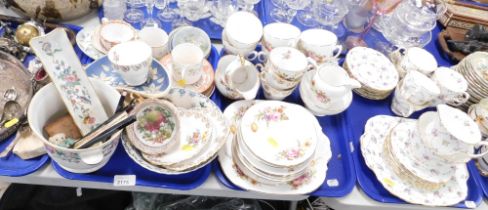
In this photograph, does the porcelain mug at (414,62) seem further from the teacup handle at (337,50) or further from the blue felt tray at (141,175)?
the blue felt tray at (141,175)

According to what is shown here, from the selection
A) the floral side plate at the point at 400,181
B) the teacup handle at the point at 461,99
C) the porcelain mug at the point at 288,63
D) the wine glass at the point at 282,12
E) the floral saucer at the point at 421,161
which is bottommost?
the floral side plate at the point at 400,181

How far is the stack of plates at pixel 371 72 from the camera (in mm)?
954

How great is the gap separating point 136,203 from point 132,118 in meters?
0.51

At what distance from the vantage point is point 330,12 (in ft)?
3.75

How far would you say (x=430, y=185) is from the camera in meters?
0.81

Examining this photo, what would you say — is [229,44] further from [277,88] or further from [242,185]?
[242,185]

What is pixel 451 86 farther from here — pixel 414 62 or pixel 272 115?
pixel 272 115

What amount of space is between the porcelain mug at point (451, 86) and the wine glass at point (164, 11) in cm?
73

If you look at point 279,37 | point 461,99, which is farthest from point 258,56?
point 461,99

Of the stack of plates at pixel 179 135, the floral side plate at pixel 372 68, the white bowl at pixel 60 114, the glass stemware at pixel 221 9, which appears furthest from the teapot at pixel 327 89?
the white bowl at pixel 60 114

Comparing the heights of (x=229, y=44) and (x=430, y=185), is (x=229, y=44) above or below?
above

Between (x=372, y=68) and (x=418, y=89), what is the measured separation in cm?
14

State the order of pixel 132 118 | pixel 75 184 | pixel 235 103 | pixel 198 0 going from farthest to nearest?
pixel 198 0 < pixel 235 103 < pixel 75 184 < pixel 132 118

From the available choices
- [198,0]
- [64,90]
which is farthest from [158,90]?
[198,0]
